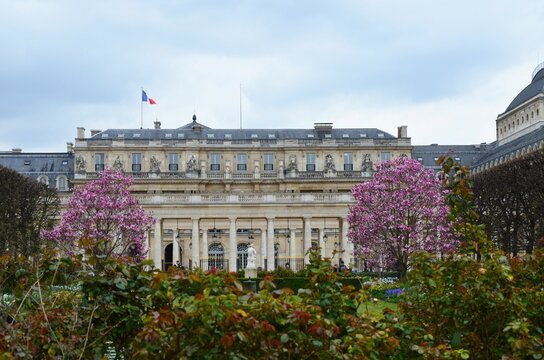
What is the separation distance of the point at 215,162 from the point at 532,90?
1565 inches

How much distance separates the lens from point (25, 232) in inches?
1850

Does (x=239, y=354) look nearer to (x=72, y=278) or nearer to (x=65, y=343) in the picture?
(x=65, y=343)

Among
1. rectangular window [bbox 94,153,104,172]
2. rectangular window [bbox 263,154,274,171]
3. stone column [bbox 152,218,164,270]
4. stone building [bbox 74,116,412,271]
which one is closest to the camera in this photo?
stone column [bbox 152,218,164,270]

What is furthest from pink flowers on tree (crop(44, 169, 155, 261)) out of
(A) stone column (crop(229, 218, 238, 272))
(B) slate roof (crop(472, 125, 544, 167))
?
(B) slate roof (crop(472, 125, 544, 167))

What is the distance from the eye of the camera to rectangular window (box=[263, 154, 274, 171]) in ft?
245

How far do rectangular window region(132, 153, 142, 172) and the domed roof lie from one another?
149 ft

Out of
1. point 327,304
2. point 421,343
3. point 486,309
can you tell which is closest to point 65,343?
point 327,304

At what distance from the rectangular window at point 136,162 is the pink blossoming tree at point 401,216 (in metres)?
39.1

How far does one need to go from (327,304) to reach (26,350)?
306 cm

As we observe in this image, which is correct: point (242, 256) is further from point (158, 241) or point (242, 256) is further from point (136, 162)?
point (158, 241)

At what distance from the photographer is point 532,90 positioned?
85312 millimetres

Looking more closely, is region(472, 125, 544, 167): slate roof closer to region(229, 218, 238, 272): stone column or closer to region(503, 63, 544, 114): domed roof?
region(503, 63, 544, 114): domed roof

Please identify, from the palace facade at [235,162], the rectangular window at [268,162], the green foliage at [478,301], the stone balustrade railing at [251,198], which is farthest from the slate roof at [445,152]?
the green foliage at [478,301]

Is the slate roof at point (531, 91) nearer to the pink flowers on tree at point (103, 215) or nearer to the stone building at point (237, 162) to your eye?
the stone building at point (237, 162)
